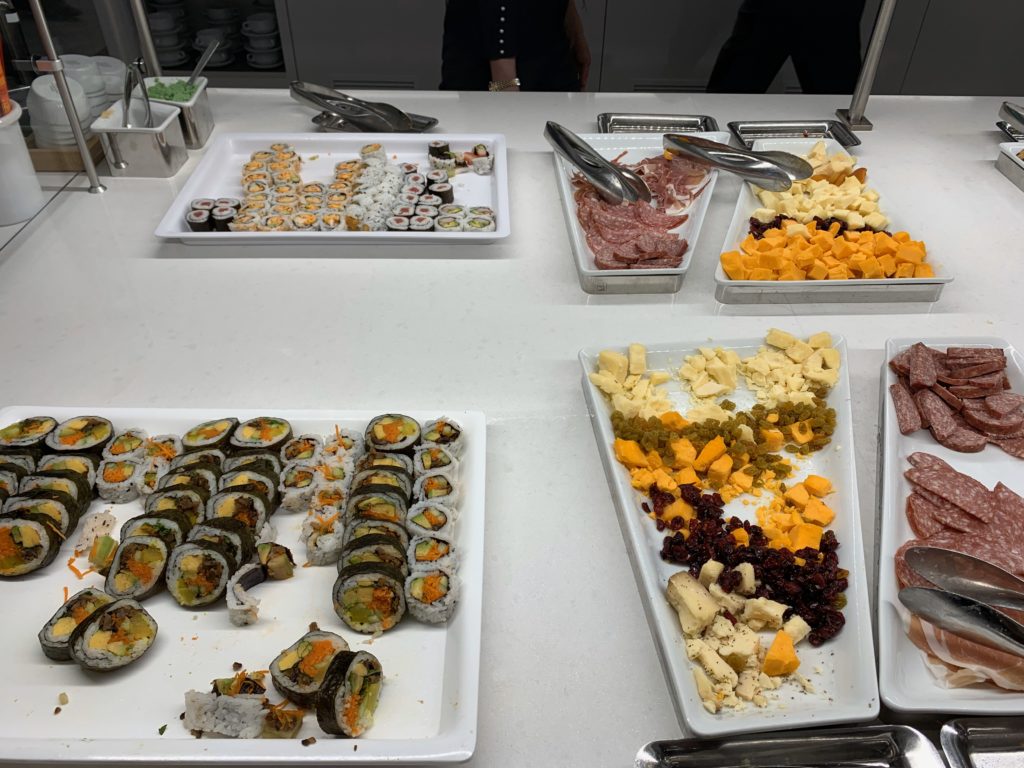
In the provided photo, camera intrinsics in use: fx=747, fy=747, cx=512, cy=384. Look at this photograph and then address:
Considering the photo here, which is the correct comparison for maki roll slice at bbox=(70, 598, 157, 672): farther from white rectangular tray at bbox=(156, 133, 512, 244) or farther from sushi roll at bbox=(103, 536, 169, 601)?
white rectangular tray at bbox=(156, 133, 512, 244)

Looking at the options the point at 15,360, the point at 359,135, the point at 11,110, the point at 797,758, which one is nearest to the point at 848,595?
the point at 797,758

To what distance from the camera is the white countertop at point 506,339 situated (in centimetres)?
107

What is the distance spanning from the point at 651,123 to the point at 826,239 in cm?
91

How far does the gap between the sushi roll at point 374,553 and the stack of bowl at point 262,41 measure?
3.78 m

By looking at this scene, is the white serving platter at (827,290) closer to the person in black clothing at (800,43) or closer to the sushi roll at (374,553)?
the sushi roll at (374,553)

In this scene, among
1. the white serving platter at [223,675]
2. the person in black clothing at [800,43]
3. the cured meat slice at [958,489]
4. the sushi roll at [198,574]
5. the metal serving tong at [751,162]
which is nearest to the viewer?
the white serving platter at [223,675]

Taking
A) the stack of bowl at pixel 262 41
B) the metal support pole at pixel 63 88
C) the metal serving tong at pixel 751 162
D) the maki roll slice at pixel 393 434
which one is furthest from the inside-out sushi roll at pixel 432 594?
the stack of bowl at pixel 262 41

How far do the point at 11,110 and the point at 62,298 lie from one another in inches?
19.5

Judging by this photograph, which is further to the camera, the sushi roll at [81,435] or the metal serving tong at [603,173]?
the metal serving tong at [603,173]

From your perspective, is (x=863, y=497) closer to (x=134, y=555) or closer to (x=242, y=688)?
(x=242, y=688)

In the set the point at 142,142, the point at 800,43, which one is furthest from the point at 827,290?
the point at 800,43

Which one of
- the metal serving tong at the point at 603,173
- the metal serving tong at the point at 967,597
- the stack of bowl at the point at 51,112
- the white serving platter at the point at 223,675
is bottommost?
the white serving platter at the point at 223,675

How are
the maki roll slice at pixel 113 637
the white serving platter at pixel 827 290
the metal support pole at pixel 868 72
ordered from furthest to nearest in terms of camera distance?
1. the metal support pole at pixel 868 72
2. the white serving platter at pixel 827 290
3. the maki roll slice at pixel 113 637

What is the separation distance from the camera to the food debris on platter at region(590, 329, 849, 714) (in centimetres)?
102
